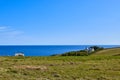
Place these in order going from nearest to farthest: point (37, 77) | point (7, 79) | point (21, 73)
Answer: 1. point (7, 79)
2. point (37, 77)
3. point (21, 73)

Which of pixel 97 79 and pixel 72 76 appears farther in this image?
pixel 72 76

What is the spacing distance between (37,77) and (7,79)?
231 centimetres

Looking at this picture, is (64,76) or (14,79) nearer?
(14,79)

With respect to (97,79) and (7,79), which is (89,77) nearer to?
(97,79)

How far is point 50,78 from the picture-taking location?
60.6 ft

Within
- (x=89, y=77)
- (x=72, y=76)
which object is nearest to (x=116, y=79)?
(x=89, y=77)

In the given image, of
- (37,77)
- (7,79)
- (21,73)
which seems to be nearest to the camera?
(7,79)

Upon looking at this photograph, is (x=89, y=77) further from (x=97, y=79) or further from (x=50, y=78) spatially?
(x=50, y=78)

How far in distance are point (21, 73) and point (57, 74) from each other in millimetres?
3040

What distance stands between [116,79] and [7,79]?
7662 millimetres

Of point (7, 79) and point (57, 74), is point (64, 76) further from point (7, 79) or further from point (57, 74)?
point (7, 79)

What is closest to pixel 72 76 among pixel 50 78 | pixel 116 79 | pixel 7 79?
pixel 50 78

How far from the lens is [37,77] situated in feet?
62.7

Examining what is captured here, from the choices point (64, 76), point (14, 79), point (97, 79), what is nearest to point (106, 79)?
point (97, 79)
